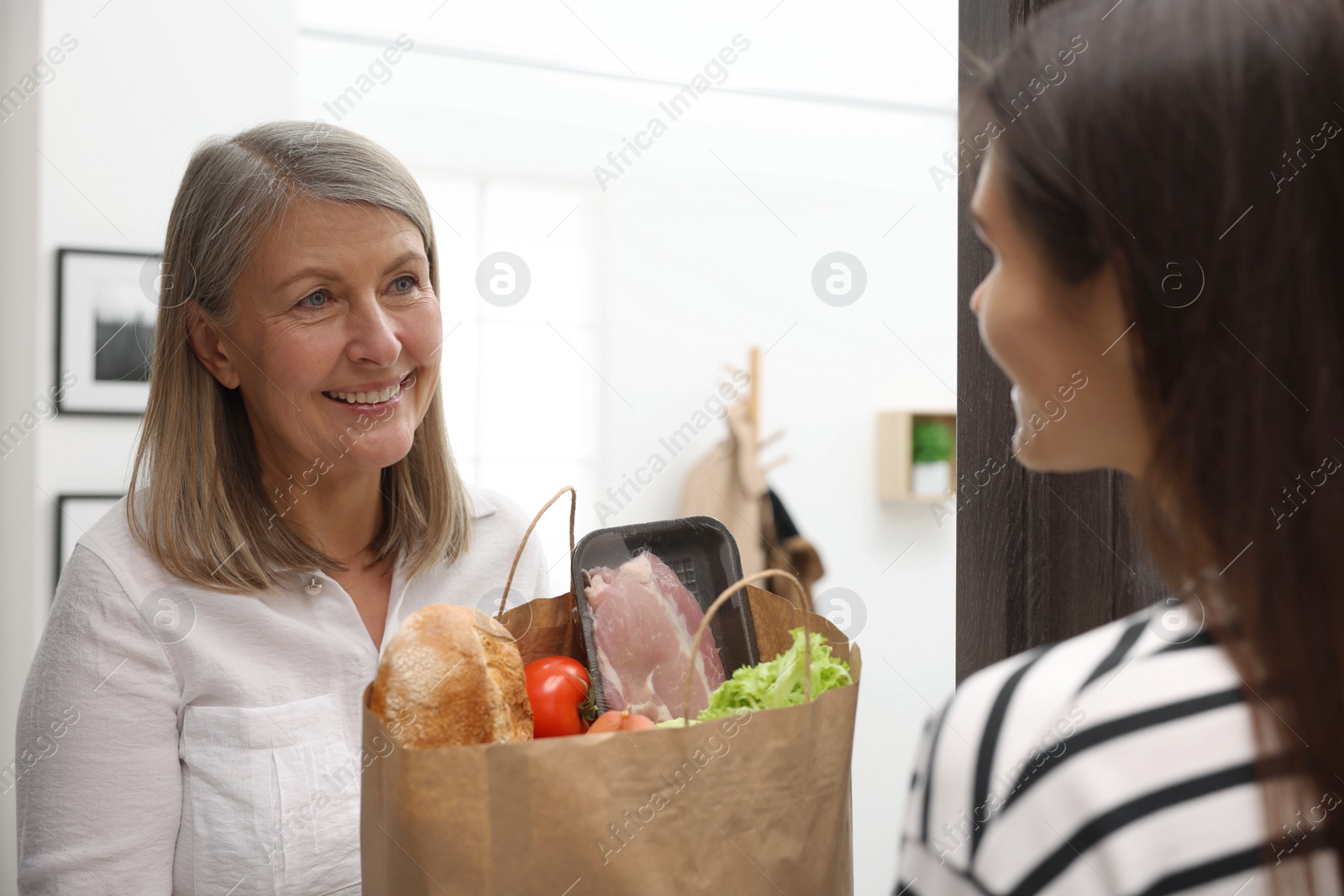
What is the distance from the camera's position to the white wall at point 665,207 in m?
2.24

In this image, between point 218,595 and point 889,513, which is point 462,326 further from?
point 218,595

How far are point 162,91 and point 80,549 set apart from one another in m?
1.64

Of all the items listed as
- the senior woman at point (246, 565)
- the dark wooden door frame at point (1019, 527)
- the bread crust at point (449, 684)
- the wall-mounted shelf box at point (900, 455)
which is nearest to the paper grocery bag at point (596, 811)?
the bread crust at point (449, 684)

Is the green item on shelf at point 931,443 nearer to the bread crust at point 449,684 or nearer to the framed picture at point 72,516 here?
the framed picture at point 72,516

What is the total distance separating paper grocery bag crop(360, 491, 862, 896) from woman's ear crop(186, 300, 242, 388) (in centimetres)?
56

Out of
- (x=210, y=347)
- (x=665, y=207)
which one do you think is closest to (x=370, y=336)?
(x=210, y=347)

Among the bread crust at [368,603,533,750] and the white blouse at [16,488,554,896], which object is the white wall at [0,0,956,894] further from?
the bread crust at [368,603,533,750]

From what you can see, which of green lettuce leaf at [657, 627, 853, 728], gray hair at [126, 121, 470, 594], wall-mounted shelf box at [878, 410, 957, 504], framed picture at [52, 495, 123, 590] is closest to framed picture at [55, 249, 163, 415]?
framed picture at [52, 495, 123, 590]

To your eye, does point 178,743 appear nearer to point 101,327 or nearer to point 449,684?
point 449,684

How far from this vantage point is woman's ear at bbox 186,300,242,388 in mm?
1063

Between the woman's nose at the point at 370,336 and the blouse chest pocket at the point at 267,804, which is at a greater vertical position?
the woman's nose at the point at 370,336

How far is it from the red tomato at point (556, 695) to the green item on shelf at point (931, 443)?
2718 mm

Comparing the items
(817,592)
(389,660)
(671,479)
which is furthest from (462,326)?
(389,660)

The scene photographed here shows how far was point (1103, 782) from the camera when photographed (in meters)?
Answer: 0.38
